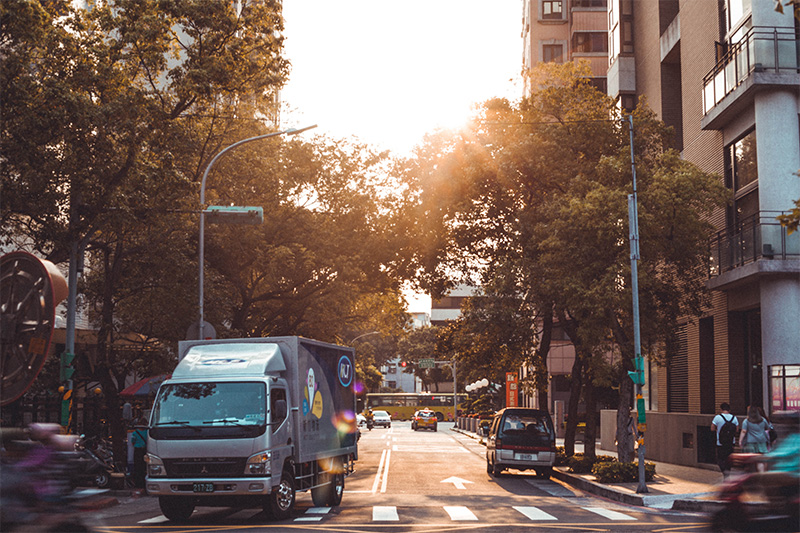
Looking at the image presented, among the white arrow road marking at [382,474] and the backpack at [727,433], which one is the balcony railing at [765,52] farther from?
the white arrow road marking at [382,474]

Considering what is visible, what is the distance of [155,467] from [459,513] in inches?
207

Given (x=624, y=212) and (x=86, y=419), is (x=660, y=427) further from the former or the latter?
(x=86, y=419)

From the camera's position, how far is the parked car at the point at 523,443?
27.6 m

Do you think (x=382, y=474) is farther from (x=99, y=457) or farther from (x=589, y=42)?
(x=589, y=42)

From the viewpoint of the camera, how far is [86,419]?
30531mm

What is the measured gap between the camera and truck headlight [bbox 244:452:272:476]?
14.9 meters

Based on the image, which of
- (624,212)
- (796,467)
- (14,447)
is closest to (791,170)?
(624,212)

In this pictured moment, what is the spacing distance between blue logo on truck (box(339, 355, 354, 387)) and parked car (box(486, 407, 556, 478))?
8.96m

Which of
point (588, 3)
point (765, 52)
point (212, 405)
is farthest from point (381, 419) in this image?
point (212, 405)

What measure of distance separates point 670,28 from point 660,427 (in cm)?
1464

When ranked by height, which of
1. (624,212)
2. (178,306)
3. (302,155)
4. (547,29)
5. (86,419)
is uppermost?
(547,29)

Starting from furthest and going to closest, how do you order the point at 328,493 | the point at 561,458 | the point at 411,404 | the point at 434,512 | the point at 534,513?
1. the point at 411,404
2. the point at 561,458
3. the point at 328,493
4. the point at 534,513
5. the point at 434,512

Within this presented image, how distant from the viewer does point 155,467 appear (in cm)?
1516

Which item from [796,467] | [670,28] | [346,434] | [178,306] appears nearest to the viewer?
[796,467]
